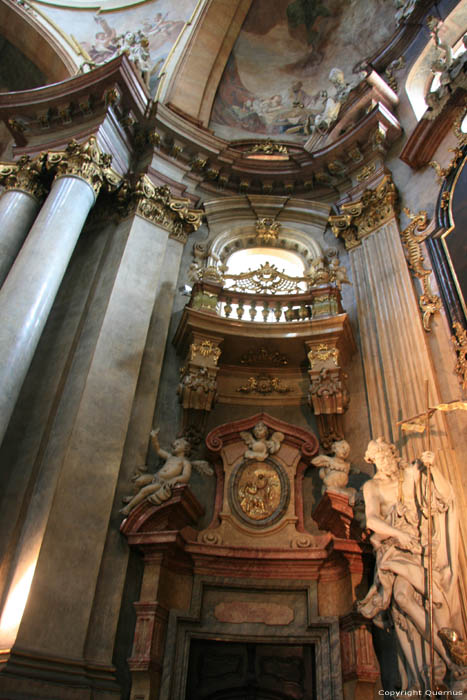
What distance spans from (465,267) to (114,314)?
15.3 ft

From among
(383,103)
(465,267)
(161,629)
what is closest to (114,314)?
(161,629)

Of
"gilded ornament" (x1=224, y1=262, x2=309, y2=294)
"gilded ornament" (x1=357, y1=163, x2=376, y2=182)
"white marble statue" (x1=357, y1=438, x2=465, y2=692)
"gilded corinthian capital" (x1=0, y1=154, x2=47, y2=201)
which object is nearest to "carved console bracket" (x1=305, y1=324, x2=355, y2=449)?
"gilded ornament" (x1=224, y1=262, x2=309, y2=294)

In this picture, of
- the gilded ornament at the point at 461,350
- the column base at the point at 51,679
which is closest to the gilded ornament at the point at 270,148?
the gilded ornament at the point at 461,350

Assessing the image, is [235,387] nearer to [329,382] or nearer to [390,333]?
[329,382]

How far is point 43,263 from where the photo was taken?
712 cm

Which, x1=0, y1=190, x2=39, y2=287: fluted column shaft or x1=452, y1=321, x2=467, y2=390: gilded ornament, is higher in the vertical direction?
x1=0, y1=190, x2=39, y2=287: fluted column shaft

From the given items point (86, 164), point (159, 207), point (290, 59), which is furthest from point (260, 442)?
point (290, 59)

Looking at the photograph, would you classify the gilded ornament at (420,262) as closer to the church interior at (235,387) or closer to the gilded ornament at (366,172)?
the church interior at (235,387)

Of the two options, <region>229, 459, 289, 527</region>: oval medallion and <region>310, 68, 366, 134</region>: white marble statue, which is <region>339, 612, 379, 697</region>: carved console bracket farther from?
<region>310, 68, 366, 134</region>: white marble statue

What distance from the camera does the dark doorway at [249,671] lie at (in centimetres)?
566

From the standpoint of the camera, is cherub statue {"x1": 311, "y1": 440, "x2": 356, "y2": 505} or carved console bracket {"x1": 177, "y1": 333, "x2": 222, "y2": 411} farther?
carved console bracket {"x1": 177, "y1": 333, "x2": 222, "y2": 411}

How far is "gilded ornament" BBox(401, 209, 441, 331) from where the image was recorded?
276 inches

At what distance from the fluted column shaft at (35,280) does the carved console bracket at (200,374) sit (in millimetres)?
1982

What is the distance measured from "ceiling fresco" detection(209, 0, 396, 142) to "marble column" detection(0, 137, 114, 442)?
4.82 meters
